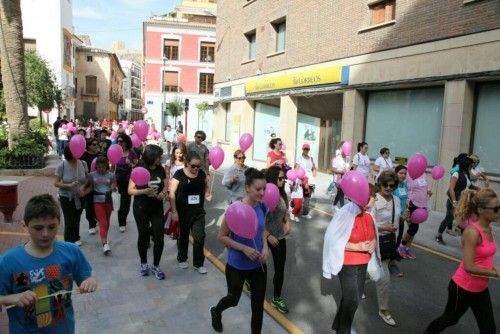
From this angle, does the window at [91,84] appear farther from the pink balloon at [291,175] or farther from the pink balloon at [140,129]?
the pink balloon at [291,175]

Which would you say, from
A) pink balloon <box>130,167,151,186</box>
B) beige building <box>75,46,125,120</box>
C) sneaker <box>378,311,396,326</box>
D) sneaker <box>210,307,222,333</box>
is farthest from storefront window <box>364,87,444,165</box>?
beige building <box>75,46,125,120</box>

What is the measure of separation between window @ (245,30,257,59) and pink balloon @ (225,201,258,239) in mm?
20409

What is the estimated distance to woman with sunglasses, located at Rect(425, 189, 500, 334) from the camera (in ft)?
11.8

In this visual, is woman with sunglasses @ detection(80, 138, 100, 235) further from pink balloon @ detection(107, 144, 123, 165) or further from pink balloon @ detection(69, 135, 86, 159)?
pink balloon @ detection(69, 135, 86, 159)

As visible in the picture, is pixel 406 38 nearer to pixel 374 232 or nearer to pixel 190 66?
pixel 374 232

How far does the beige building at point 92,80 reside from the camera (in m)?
62.0

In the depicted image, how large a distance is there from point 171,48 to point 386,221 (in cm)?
4491

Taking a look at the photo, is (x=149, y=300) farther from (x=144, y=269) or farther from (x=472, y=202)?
(x=472, y=202)

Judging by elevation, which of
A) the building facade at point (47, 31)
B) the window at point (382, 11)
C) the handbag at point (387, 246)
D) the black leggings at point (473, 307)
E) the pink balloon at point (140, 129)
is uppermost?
the building facade at point (47, 31)

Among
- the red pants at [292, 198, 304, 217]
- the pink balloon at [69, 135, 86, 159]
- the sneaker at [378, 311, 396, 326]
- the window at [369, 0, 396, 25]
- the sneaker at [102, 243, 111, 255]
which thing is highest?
the window at [369, 0, 396, 25]

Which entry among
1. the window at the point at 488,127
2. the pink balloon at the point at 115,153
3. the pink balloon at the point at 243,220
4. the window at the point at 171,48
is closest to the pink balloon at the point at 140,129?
the pink balloon at the point at 115,153

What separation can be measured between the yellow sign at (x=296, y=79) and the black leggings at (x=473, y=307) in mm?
12814

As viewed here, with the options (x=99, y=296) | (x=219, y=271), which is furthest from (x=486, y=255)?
(x=99, y=296)

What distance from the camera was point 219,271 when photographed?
244 inches
